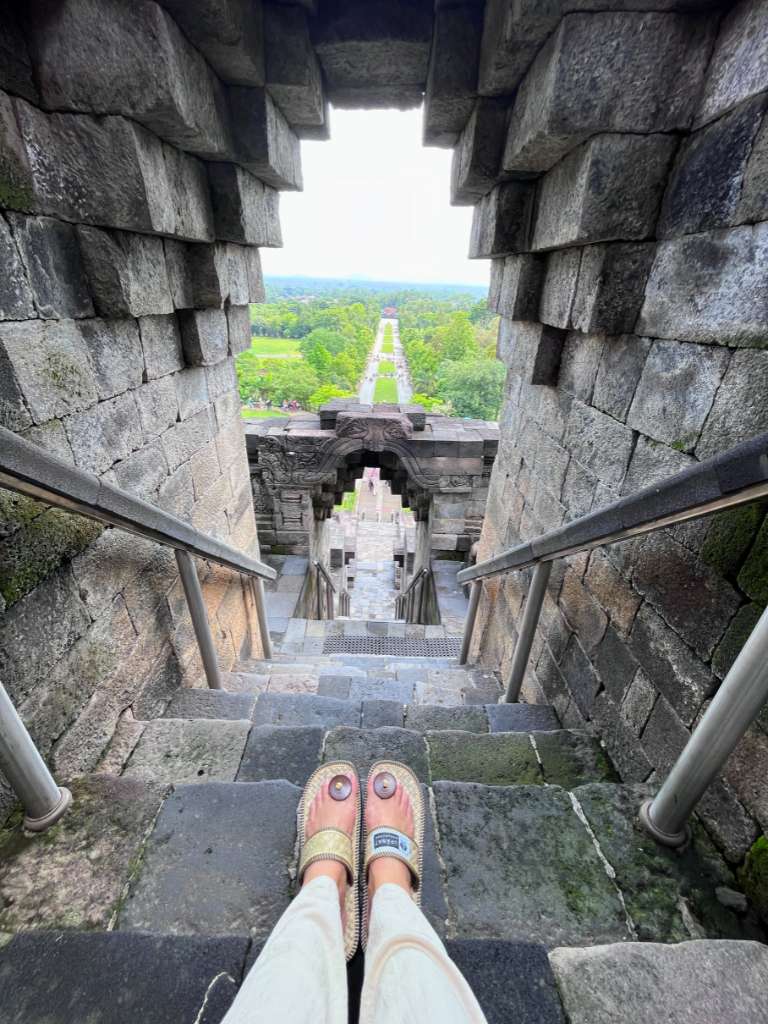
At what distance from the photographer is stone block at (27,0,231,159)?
4.39 feet

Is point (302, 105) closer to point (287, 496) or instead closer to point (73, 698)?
point (73, 698)

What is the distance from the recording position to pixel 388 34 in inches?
71.4

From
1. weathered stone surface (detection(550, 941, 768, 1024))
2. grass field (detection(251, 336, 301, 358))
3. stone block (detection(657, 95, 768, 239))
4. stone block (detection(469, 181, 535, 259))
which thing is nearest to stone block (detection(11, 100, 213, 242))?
stone block (detection(469, 181, 535, 259))

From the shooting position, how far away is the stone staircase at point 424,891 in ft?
3.27

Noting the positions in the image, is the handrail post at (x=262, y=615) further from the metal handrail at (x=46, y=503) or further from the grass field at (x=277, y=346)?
the grass field at (x=277, y=346)

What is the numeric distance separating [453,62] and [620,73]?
0.75 metres

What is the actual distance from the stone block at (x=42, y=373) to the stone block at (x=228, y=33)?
108 cm

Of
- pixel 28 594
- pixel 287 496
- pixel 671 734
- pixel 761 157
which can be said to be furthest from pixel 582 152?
pixel 287 496

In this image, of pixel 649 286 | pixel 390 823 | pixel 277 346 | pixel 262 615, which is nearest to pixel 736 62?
pixel 649 286

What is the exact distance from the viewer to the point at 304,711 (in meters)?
2.49

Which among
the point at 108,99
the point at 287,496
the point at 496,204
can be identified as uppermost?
the point at 108,99

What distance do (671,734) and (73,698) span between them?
2.14 metres

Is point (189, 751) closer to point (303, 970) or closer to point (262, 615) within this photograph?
A: point (303, 970)

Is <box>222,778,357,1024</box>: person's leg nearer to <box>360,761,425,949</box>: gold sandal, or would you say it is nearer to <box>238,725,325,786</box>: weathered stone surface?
<box>360,761,425,949</box>: gold sandal
